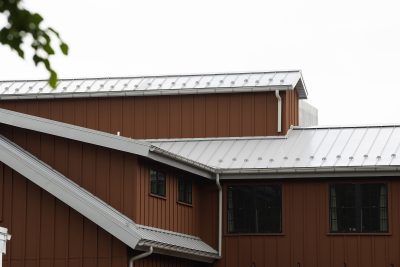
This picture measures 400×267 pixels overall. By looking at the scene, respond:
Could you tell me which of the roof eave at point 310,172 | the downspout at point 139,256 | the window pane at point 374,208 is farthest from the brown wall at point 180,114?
the downspout at point 139,256

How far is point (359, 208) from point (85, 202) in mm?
7912

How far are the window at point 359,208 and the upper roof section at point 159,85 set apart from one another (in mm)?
4494

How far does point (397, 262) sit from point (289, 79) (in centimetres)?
715

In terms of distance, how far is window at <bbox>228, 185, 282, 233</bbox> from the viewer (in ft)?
80.3

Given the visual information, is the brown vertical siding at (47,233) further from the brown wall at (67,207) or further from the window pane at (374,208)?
the window pane at (374,208)

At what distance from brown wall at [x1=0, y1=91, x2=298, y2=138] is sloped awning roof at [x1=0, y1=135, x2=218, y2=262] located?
6744mm

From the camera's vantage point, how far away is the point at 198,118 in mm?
27469

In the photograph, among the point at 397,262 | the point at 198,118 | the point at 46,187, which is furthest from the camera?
the point at 198,118

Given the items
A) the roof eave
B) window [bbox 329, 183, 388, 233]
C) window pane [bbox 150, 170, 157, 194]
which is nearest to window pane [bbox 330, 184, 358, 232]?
window [bbox 329, 183, 388, 233]

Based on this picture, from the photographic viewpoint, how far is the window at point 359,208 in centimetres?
2358

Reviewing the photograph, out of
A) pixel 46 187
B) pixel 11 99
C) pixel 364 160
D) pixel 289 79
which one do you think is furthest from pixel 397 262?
pixel 11 99

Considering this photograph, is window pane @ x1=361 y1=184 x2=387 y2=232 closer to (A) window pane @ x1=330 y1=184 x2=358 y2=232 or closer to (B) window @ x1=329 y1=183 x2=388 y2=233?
(B) window @ x1=329 y1=183 x2=388 y2=233

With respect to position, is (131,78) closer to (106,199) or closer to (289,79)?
(289,79)

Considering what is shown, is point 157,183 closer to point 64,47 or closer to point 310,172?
point 310,172
